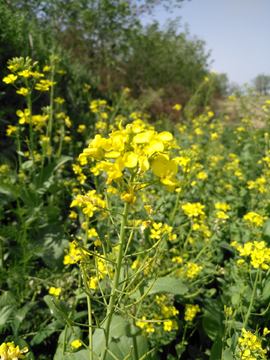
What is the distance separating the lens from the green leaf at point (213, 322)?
186 centimetres

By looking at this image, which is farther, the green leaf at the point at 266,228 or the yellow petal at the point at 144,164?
the green leaf at the point at 266,228

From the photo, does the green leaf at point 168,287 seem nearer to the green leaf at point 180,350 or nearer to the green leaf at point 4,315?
the green leaf at point 180,350

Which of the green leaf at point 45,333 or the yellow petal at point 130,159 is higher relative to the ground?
the yellow petal at point 130,159

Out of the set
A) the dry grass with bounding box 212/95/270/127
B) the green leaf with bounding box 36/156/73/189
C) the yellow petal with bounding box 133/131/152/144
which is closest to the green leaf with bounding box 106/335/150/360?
the yellow petal with bounding box 133/131/152/144

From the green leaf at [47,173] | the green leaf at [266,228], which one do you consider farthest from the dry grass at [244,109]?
the green leaf at [47,173]

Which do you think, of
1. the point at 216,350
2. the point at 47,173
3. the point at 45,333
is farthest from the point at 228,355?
the point at 47,173

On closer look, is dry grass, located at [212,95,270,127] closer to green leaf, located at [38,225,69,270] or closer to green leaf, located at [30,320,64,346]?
green leaf, located at [38,225,69,270]

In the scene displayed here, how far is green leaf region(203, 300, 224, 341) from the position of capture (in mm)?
1863

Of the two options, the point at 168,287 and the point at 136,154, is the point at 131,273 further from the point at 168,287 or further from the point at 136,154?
the point at 136,154

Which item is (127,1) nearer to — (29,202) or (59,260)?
(29,202)

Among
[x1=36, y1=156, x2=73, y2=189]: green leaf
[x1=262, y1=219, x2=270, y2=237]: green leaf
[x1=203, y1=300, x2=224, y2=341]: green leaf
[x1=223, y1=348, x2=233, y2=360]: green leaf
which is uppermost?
[x1=36, y1=156, x2=73, y2=189]: green leaf

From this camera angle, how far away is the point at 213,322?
6.20 feet

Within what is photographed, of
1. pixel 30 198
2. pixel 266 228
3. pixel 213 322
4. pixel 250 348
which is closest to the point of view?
pixel 250 348

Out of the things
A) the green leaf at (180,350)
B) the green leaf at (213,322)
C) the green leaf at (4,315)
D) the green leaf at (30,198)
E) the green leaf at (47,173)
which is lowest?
the green leaf at (180,350)
